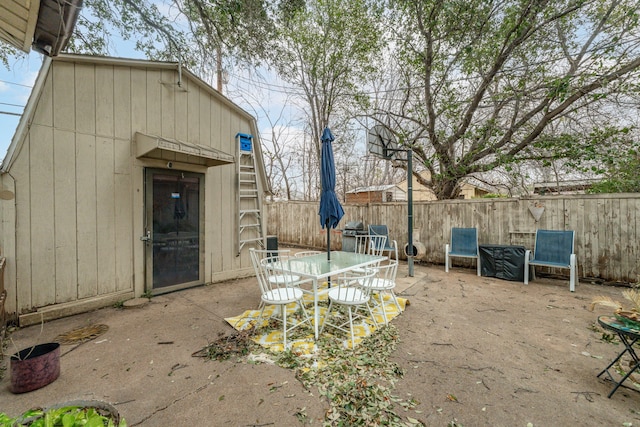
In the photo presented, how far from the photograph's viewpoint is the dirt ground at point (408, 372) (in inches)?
69.2

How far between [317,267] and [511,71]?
6400mm

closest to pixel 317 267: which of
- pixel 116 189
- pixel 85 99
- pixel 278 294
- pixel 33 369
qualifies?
pixel 278 294

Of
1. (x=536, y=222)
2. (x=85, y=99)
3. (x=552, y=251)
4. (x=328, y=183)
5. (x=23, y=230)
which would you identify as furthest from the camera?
(x=536, y=222)

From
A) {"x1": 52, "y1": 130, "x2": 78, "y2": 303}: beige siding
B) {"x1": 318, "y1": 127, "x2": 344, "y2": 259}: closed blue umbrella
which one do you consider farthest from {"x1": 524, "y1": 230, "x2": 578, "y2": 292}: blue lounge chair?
{"x1": 52, "y1": 130, "x2": 78, "y2": 303}: beige siding

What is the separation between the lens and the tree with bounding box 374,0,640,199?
198 inches

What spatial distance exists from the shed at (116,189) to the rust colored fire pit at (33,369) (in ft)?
2.54

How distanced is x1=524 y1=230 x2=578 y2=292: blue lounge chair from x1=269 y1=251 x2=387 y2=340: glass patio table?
3.63 metres

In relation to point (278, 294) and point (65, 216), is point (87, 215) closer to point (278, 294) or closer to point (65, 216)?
point (65, 216)

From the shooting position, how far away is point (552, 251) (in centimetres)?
505

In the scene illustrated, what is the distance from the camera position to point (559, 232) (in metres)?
5.07

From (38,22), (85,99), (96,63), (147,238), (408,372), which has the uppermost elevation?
(96,63)

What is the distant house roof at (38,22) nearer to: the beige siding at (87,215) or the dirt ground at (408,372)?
the beige siding at (87,215)

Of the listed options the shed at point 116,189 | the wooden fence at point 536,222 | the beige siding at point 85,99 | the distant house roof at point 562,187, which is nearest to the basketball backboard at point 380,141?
the wooden fence at point 536,222

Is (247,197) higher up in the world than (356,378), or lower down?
higher up
